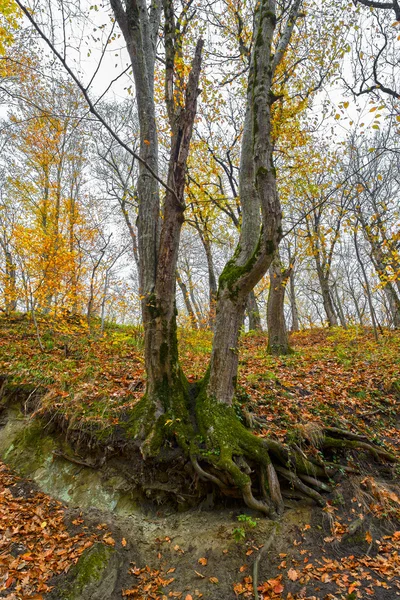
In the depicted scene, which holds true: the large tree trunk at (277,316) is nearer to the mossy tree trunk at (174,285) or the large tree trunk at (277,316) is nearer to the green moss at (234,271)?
the mossy tree trunk at (174,285)

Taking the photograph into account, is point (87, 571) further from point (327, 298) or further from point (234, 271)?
point (327, 298)

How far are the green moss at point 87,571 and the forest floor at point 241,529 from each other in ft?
0.24

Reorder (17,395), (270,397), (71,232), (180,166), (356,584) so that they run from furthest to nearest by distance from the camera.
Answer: (71,232) < (17,395) < (270,397) < (180,166) < (356,584)

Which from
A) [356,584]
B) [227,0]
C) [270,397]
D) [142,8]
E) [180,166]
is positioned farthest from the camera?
[227,0]

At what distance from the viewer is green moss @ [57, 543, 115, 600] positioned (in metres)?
3.05

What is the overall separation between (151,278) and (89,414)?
254 centimetres

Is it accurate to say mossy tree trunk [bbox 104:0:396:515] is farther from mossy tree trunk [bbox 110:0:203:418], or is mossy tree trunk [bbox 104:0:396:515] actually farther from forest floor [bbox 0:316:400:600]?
forest floor [bbox 0:316:400:600]

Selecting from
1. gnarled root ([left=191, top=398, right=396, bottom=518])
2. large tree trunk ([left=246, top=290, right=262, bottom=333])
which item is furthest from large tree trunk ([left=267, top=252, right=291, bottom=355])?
large tree trunk ([left=246, top=290, right=262, bottom=333])

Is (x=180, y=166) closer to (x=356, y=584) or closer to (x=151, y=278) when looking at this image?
(x=151, y=278)

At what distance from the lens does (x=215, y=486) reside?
151 inches

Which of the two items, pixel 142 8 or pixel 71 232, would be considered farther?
pixel 71 232

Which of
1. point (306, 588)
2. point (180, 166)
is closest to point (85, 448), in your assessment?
point (306, 588)

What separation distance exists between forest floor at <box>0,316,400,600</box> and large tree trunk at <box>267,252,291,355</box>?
2693 millimetres

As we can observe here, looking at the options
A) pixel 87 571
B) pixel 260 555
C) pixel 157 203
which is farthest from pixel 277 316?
pixel 87 571
